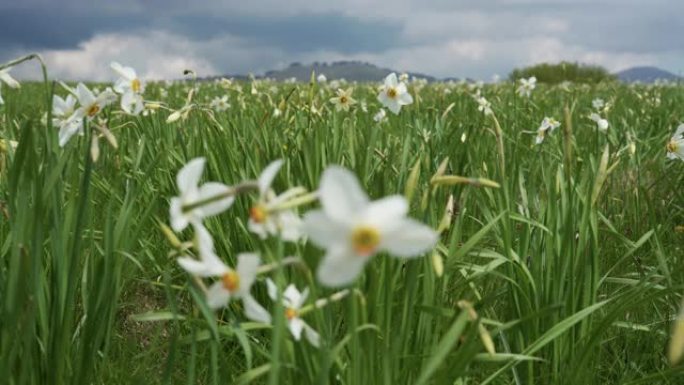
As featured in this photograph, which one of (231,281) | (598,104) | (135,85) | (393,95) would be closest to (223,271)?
(231,281)

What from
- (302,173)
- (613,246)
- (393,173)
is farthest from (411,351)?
(613,246)

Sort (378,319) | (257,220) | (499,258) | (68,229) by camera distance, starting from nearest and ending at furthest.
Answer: (257,220)
(378,319)
(68,229)
(499,258)

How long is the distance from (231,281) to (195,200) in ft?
0.39

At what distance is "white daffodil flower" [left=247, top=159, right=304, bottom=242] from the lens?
80cm

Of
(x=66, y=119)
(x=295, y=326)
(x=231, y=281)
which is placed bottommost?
(x=295, y=326)

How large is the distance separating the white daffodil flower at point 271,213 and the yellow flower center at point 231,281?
6 cm

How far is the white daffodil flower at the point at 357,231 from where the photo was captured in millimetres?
684

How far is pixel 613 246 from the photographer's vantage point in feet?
9.28

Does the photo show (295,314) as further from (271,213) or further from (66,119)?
(66,119)

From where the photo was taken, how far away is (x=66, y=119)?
72.7 inches

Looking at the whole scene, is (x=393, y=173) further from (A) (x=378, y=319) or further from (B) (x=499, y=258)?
(A) (x=378, y=319)

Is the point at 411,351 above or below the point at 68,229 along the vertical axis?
below

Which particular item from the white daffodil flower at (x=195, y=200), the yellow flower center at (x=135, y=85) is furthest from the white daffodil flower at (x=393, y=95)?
the white daffodil flower at (x=195, y=200)

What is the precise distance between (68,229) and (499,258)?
1.06m
